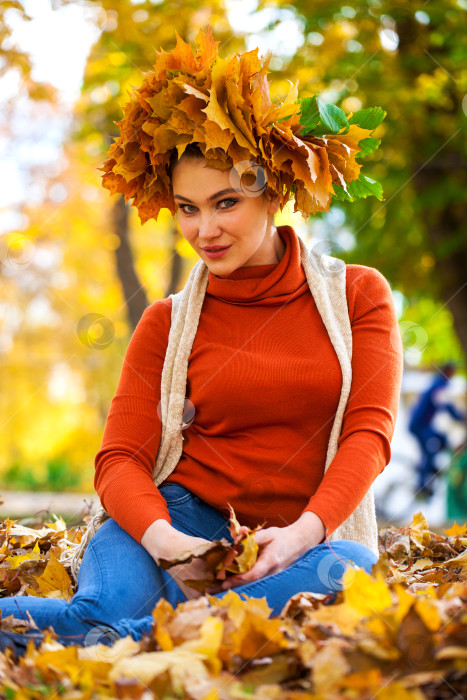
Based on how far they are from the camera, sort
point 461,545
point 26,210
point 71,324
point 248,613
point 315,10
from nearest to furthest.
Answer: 1. point 248,613
2. point 461,545
3. point 315,10
4. point 26,210
5. point 71,324

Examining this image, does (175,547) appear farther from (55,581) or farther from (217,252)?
(217,252)

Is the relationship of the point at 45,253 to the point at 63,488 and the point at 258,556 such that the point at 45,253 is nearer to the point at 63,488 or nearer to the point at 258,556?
the point at 63,488

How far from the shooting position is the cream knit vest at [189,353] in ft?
7.79

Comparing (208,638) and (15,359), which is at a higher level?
(208,638)

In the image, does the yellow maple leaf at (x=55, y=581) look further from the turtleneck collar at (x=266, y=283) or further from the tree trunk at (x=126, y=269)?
the tree trunk at (x=126, y=269)

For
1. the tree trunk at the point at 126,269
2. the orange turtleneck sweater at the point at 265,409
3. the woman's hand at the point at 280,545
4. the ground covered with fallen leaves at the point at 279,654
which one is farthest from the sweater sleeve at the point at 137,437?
the tree trunk at the point at 126,269

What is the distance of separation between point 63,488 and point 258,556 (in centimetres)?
860

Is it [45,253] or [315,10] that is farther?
[45,253]

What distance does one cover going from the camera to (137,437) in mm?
2471

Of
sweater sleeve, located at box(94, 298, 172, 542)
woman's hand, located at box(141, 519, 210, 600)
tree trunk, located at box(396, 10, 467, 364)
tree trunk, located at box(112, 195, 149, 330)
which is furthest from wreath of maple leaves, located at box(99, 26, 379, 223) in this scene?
tree trunk, located at box(112, 195, 149, 330)

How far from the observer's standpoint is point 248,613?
5.29ft

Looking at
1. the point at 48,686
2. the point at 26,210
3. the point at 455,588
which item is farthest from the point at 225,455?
the point at 26,210

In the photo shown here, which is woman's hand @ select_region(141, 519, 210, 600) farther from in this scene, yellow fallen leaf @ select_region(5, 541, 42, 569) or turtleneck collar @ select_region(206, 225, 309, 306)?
turtleneck collar @ select_region(206, 225, 309, 306)

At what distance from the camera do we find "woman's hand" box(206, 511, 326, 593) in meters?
1.98
